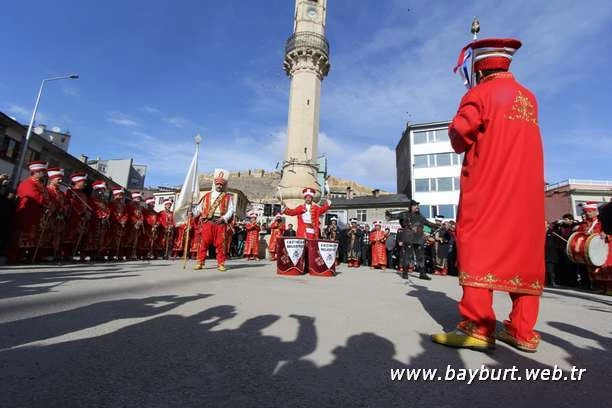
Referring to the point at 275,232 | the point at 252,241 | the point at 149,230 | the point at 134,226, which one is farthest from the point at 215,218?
the point at 275,232

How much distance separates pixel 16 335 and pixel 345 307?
2578 millimetres

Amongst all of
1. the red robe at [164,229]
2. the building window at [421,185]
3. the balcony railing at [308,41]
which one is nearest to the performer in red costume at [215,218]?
the red robe at [164,229]

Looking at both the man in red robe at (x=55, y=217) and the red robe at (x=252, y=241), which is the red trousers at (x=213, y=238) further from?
the red robe at (x=252, y=241)

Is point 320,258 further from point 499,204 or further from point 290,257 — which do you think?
point 499,204

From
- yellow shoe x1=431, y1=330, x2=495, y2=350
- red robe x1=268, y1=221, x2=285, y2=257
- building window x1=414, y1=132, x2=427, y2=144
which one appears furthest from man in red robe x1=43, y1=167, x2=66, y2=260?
building window x1=414, y1=132, x2=427, y2=144

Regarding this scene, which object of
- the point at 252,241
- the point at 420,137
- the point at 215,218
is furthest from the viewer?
the point at 420,137

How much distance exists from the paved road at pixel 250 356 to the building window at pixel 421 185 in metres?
37.2

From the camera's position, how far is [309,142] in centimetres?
2483

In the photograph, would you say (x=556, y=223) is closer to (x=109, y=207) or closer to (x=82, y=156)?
(x=109, y=207)

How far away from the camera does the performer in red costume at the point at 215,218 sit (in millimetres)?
7617

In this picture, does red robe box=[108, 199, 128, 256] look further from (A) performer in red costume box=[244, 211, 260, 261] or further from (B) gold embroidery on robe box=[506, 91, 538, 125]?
(B) gold embroidery on robe box=[506, 91, 538, 125]

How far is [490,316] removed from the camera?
221cm

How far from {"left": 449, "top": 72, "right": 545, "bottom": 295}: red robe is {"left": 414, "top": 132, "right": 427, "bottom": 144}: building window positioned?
4028cm

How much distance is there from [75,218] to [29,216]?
4.19ft
